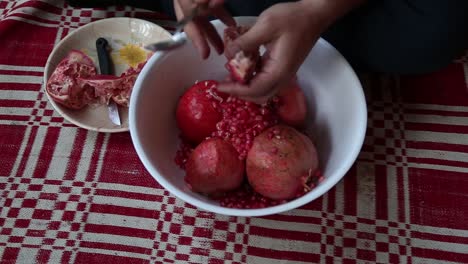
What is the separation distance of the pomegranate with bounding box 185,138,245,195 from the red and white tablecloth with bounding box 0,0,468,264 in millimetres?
113

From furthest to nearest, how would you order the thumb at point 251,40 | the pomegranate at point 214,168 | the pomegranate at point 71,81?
the pomegranate at point 71,81 < the pomegranate at point 214,168 < the thumb at point 251,40

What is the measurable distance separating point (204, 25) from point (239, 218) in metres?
0.33

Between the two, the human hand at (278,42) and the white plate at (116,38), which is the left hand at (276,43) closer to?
the human hand at (278,42)

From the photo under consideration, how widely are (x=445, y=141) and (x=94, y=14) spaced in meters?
0.78

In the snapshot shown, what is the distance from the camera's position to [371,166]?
811 millimetres

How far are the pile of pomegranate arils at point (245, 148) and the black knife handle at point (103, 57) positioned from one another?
223mm

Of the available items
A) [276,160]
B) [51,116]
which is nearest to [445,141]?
[276,160]

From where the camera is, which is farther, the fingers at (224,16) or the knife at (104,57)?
the knife at (104,57)

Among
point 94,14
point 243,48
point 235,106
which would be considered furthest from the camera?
point 94,14

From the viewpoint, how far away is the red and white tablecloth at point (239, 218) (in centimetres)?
74

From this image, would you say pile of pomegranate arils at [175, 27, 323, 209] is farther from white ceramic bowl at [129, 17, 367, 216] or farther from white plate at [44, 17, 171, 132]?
white plate at [44, 17, 171, 132]

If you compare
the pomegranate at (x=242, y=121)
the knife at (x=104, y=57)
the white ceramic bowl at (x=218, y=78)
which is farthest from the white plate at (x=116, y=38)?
the pomegranate at (x=242, y=121)

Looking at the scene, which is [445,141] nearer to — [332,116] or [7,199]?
[332,116]

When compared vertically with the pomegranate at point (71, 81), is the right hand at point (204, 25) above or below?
above
